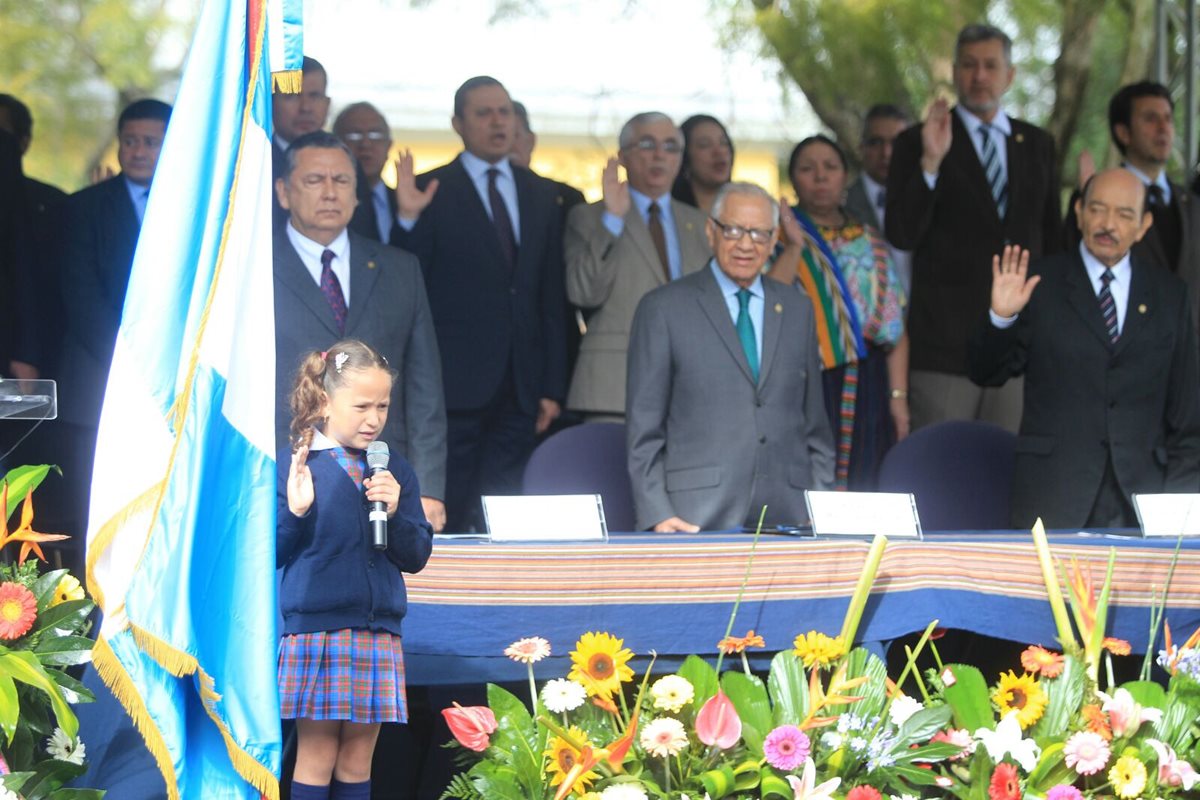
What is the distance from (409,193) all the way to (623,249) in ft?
2.44

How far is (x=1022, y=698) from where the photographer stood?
337 cm

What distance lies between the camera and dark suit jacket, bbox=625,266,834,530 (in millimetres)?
4656

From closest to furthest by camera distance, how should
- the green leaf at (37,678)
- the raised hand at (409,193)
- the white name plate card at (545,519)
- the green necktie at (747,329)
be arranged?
1. the green leaf at (37,678)
2. the white name plate card at (545,519)
3. the green necktie at (747,329)
4. the raised hand at (409,193)

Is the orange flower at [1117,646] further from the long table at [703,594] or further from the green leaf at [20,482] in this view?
the green leaf at [20,482]

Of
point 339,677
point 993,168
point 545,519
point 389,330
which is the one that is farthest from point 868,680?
point 993,168

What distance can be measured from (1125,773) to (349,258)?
2.40 meters

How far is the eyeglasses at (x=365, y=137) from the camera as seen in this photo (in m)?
6.14

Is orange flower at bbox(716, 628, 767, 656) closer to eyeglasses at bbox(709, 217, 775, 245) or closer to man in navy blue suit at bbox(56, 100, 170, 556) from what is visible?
eyeglasses at bbox(709, 217, 775, 245)

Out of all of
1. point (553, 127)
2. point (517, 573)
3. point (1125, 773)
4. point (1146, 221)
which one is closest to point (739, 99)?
point (553, 127)

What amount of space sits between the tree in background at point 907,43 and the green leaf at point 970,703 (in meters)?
5.16

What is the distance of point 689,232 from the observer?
601cm

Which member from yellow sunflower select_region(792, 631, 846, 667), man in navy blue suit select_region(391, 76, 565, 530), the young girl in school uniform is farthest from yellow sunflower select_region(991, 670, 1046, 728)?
man in navy blue suit select_region(391, 76, 565, 530)

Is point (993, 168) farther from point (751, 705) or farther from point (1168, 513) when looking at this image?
point (751, 705)

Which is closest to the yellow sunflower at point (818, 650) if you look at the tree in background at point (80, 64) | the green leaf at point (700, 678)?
the green leaf at point (700, 678)
